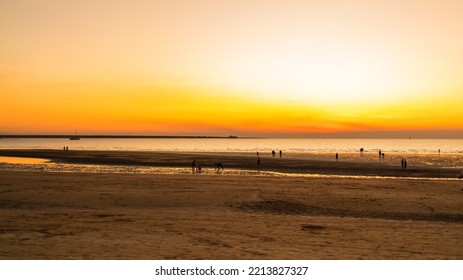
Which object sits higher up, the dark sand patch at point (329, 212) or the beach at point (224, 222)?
the beach at point (224, 222)

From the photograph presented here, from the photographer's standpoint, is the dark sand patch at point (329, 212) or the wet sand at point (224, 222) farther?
the dark sand patch at point (329, 212)

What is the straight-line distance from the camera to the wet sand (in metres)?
10.6

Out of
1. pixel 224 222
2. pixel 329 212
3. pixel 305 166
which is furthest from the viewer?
pixel 305 166

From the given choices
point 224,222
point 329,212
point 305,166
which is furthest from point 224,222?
point 305,166

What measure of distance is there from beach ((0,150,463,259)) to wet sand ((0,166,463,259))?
0.10 feet

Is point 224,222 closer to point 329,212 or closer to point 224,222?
point 224,222

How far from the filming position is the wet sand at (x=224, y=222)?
10648 mm

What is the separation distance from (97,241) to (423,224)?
448 inches

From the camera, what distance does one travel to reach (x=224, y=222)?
14.6 meters

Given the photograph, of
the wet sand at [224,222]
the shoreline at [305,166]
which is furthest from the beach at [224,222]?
the shoreline at [305,166]

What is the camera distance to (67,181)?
28266mm

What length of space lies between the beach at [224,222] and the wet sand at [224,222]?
→ 0.03 meters

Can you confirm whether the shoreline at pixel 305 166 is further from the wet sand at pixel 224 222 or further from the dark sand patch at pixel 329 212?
the dark sand patch at pixel 329 212

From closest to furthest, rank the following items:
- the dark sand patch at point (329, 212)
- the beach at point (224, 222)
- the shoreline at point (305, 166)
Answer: the beach at point (224, 222) < the dark sand patch at point (329, 212) < the shoreline at point (305, 166)
